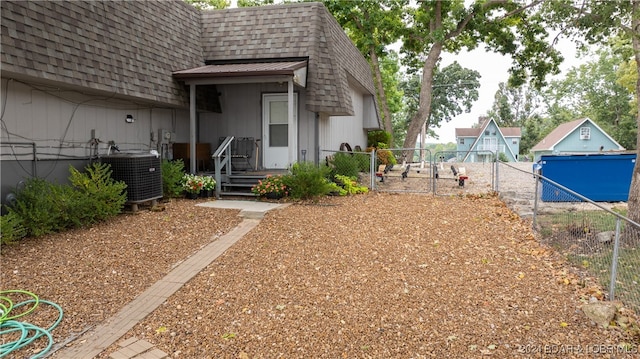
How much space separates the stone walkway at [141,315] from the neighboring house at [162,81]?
350cm

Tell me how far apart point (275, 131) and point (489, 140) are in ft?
121

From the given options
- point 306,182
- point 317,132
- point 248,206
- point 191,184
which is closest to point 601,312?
point 306,182

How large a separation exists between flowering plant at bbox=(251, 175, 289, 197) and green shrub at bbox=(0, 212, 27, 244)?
14.4 ft

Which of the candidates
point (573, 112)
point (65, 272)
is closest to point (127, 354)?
point (65, 272)

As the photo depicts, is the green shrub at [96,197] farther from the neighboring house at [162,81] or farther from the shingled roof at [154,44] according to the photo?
the shingled roof at [154,44]

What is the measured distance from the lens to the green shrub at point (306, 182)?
8602 mm

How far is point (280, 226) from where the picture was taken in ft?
21.4

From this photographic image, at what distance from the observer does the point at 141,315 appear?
12.6 feet

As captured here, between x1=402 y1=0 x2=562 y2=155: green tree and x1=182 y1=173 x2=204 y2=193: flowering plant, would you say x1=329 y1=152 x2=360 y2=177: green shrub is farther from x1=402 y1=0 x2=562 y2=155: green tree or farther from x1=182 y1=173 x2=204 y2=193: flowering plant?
x1=402 y1=0 x2=562 y2=155: green tree

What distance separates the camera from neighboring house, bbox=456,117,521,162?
42.5 metres

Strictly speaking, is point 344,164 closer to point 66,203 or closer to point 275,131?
point 275,131

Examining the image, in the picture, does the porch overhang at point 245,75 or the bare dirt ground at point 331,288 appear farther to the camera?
the porch overhang at point 245,75

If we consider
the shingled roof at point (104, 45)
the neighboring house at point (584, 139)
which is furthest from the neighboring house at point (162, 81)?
the neighboring house at point (584, 139)

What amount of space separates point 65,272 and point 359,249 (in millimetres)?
3575
